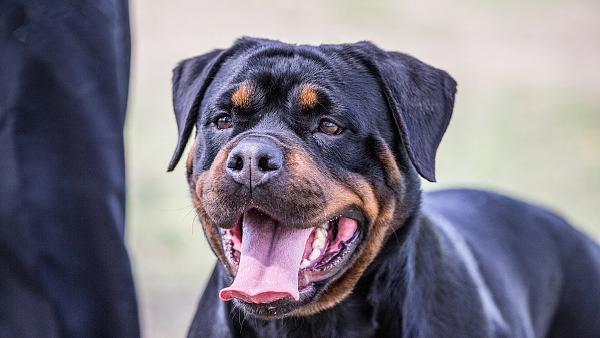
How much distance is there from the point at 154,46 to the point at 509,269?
30.2 feet

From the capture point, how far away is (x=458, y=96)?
11.2 m

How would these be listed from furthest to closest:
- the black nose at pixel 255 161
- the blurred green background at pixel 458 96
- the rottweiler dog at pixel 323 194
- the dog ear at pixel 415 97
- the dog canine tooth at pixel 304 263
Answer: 1. the blurred green background at pixel 458 96
2. the dog ear at pixel 415 97
3. the dog canine tooth at pixel 304 263
4. the rottweiler dog at pixel 323 194
5. the black nose at pixel 255 161

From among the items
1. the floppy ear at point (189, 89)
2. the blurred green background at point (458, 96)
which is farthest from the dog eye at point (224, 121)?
the blurred green background at point (458, 96)

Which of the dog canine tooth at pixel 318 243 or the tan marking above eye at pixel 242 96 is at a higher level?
the tan marking above eye at pixel 242 96

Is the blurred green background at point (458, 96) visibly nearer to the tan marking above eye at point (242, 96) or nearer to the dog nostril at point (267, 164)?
the tan marking above eye at point (242, 96)

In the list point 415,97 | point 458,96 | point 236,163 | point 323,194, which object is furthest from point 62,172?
point 458,96

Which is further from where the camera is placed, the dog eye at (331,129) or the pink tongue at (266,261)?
the dog eye at (331,129)

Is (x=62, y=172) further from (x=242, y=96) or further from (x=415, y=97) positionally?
(x=415, y=97)

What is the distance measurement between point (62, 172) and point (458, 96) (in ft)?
28.8

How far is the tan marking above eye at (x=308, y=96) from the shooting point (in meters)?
3.00

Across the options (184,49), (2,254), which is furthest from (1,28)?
(184,49)

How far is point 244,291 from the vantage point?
284 cm

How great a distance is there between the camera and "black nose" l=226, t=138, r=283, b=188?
9.00ft

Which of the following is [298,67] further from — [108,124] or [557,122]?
[557,122]
